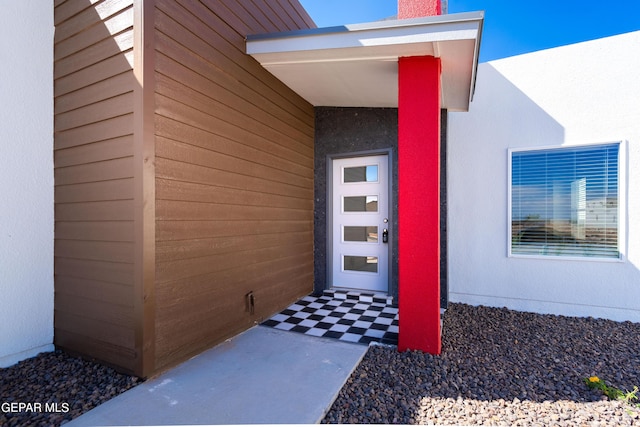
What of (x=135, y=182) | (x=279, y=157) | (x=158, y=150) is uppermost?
(x=279, y=157)

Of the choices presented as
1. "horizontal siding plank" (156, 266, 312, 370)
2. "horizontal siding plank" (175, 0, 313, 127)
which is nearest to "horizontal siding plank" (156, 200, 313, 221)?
"horizontal siding plank" (156, 266, 312, 370)

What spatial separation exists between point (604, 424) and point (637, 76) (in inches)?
145

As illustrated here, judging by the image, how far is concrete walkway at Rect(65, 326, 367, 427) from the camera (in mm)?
1786

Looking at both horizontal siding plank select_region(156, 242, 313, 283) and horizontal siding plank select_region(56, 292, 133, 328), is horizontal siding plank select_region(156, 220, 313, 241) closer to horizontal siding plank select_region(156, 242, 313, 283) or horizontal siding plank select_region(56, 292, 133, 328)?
horizontal siding plank select_region(156, 242, 313, 283)

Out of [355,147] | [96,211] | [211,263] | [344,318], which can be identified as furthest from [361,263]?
[96,211]

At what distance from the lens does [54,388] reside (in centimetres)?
206

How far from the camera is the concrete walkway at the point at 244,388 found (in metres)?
1.79

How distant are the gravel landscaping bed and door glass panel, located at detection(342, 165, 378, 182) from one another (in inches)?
133

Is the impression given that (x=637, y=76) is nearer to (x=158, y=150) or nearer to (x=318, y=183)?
(x=318, y=183)

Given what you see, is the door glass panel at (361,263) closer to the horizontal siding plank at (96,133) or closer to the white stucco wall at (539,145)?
the white stucco wall at (539,145)

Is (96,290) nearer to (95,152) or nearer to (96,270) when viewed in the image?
(96,270)

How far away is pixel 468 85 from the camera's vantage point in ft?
10.4

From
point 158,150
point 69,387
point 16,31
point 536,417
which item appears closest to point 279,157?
point 158,150

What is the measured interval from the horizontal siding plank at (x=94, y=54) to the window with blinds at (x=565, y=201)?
424cm
